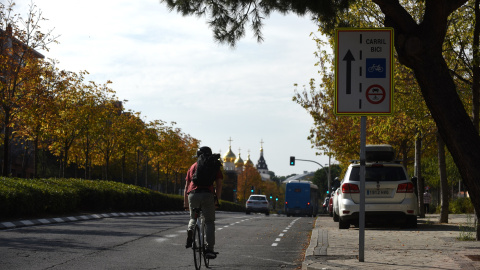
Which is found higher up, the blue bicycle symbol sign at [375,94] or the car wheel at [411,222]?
the blue bicycle symbol sign at [375,94]

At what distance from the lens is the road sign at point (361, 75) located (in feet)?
34.7

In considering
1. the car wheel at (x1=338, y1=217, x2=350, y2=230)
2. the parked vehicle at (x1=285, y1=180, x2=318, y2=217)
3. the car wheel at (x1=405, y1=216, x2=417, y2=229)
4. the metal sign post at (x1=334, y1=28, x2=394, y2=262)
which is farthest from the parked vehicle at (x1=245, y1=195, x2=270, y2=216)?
the metal sign post at (x1=334, y1=28, x2=394, y2=262)

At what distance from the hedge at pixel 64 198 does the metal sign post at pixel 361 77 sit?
11803 mm

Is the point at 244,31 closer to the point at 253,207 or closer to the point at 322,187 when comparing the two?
the point at 253,207

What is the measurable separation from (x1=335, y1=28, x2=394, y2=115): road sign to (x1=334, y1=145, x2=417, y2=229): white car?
26.6 ft

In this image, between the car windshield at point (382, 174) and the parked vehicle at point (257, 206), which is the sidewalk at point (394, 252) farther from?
the parked vehicle at point (257, 206)

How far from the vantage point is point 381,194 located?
1855 centimetres

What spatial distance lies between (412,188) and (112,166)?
68.3 m

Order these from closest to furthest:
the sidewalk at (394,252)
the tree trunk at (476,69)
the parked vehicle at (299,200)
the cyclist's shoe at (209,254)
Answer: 1. the sidewalk at (394,252)
2. the cyclist's shoe at (209,254)
3. the tree trunk at (476,69)
4. the parked vehicle at (299,200)

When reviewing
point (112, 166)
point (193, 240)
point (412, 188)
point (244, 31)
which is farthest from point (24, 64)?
point (112, 166)

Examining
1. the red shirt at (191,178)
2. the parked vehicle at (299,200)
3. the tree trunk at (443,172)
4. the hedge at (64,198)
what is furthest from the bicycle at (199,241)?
the parked vehicle at (299,200)

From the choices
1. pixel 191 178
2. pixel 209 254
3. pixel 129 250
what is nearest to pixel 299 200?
pixel 129 250

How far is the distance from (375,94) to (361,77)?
32 centimetres

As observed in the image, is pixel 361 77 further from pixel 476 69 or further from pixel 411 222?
pixel 411 222
